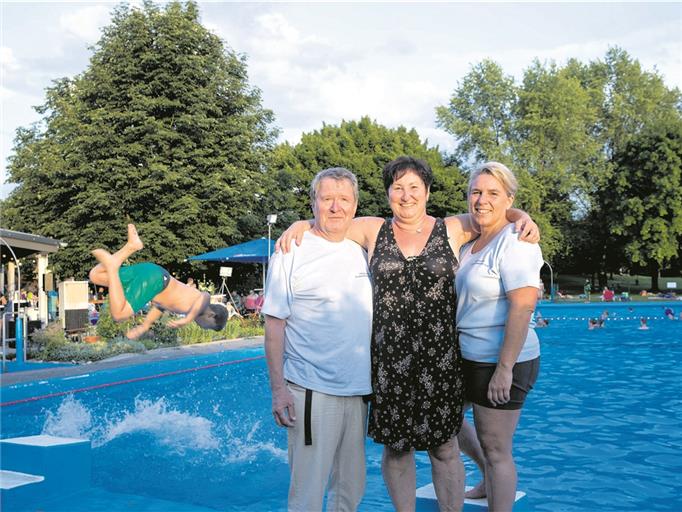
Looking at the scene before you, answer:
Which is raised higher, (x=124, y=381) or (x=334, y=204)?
(x=334, y=204)

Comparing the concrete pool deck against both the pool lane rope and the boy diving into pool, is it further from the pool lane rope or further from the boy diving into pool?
the boy diving into pool

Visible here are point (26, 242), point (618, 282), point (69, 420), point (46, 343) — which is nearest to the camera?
point (69, 420)

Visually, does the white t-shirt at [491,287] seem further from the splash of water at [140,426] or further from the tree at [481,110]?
the tree at [481,110]

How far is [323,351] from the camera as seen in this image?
2.88 metres

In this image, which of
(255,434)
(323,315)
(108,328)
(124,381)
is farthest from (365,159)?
(323,315)

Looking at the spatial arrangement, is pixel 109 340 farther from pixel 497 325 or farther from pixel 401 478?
pixel 497 325

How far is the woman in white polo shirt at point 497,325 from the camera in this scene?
290 centimetres

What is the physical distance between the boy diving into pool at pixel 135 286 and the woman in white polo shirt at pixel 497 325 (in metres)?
1.38

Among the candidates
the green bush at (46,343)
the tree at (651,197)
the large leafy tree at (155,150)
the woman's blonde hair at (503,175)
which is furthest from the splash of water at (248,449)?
the tree at (651,197)

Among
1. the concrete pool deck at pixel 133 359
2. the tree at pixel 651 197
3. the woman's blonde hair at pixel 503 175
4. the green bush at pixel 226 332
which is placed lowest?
the concrete pool deck at pixel 133 359

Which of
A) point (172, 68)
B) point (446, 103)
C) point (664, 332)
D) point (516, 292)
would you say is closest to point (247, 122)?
point (172, 68)

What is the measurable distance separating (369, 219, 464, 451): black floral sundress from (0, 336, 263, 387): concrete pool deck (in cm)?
709

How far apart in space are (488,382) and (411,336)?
15.9 inches

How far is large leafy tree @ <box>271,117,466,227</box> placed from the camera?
3306cm
